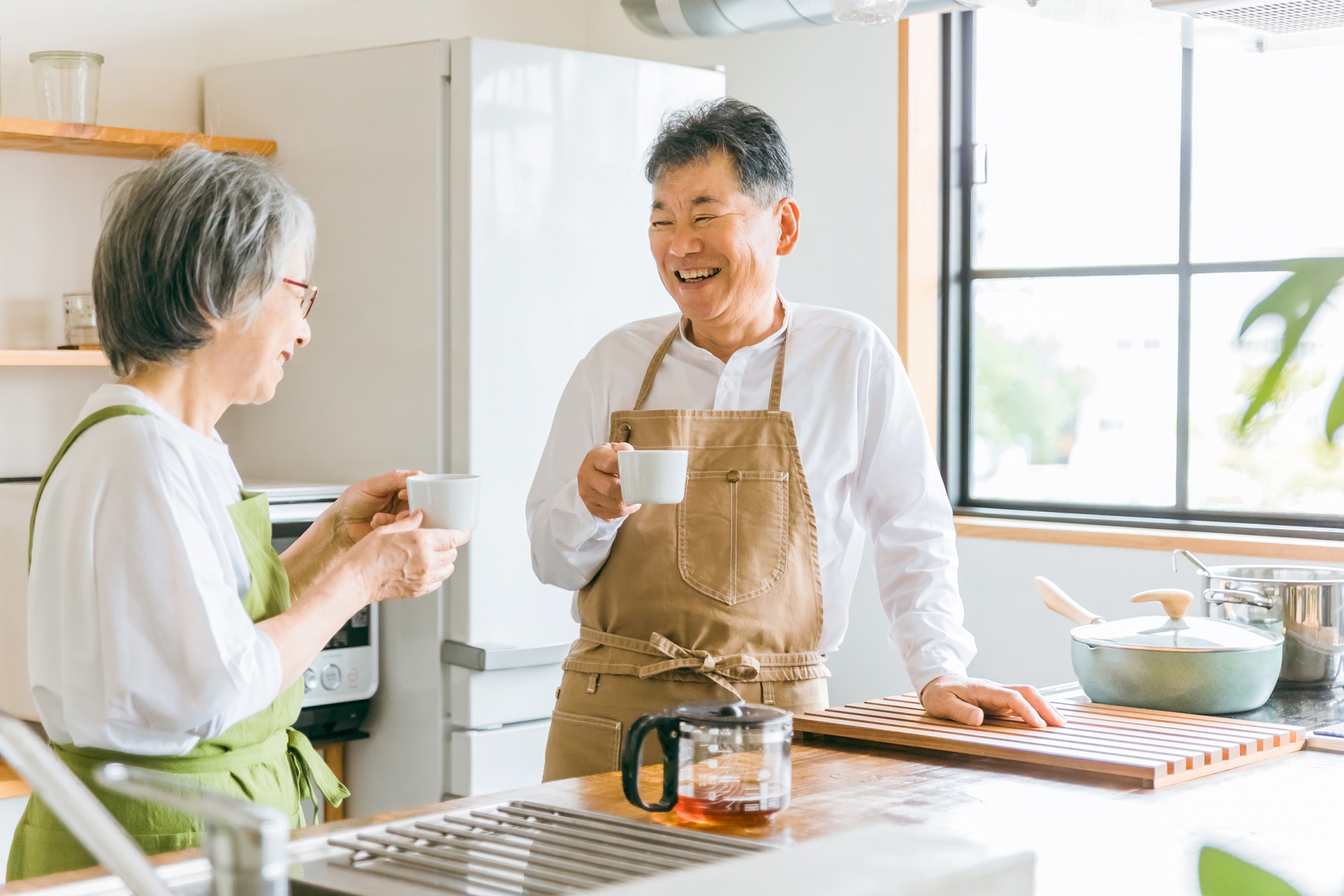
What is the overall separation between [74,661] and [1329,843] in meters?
1.14

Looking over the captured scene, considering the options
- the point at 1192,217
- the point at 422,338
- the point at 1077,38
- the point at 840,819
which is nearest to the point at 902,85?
the point at 1077,38

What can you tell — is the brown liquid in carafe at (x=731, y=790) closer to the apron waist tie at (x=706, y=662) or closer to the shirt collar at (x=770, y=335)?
the apron waist tie at (x=706, y=662)

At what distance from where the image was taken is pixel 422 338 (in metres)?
2.89

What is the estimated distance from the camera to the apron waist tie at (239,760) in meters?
1.29

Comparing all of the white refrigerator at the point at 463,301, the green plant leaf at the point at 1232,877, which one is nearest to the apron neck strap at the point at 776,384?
the white refrigerator at the point at 463,301

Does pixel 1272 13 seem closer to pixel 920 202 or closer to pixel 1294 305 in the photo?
pixel 1294 305

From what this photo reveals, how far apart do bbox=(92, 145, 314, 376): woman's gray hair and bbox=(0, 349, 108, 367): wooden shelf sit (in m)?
1.52

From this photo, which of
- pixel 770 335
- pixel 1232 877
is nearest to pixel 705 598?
pixel 770 335

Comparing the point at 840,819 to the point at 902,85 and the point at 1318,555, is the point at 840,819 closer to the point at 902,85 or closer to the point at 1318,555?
the point at 1318,555

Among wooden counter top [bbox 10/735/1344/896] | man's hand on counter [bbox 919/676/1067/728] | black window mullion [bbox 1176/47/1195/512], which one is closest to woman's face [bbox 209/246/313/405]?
wooden counter top [bbox 10/735/1344/896]

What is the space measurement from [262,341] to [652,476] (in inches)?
18.7

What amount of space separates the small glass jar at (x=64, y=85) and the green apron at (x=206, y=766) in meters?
1.80

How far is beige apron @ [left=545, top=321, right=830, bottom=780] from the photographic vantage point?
182 cm

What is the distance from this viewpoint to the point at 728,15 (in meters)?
3.18
